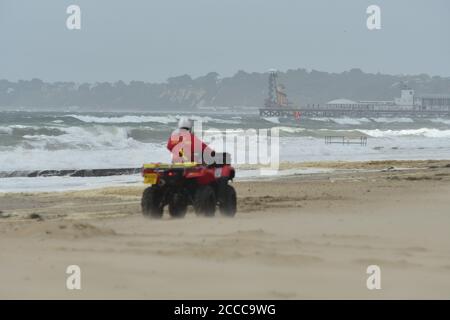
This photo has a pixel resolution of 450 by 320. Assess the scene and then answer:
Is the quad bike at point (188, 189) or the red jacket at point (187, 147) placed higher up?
the red jacket at point (187, 147)

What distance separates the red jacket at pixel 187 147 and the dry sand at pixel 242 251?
31.9 inches

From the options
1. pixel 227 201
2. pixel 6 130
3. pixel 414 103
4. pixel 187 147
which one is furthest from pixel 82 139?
pixel 414 103

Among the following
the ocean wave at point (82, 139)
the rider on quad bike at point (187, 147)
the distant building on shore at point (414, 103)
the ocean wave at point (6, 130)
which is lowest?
the distant building on shore at point (414, 103)

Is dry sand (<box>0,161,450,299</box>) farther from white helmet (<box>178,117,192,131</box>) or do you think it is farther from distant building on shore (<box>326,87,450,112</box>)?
distant building on shore (<box>326,87,450,112</box>)

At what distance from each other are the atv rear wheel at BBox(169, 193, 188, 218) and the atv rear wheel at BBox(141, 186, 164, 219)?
0.15 m

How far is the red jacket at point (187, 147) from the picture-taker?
1179 centimetres

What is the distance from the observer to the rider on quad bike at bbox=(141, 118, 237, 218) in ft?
37.7

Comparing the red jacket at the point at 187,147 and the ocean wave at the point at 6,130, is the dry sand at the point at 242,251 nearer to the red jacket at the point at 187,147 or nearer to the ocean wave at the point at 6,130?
the red jacket at the point at 187,147

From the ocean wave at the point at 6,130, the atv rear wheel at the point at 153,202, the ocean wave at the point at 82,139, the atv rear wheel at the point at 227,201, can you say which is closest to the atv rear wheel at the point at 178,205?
the atv rear wheel at the point at 153,202
